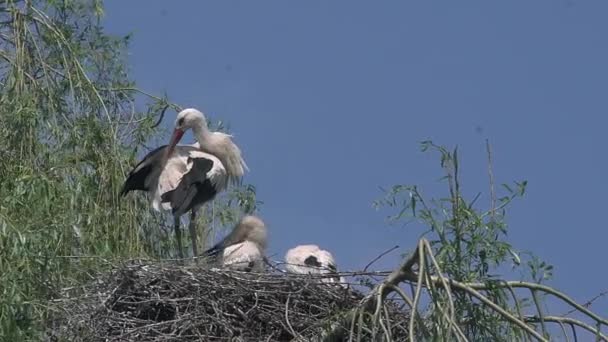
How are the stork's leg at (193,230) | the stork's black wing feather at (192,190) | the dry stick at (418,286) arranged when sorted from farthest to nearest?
the stork's black wing feather at (192,190)
the stork's leg at (193,230)
the dry stick at (418,286)

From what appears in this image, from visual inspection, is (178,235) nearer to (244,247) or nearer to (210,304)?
(244,247)

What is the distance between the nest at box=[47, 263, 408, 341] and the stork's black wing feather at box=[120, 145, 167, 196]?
0.87 m

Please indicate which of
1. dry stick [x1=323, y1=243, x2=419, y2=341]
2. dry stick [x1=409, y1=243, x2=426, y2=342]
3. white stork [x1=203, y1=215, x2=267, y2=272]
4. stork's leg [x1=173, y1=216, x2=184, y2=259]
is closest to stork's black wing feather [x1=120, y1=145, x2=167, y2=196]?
stork's leg [x1=173, y1=216, x2=184, y2=259]

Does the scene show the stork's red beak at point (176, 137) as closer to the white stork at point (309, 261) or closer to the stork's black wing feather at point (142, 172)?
the stork's black wing feather at point (142, 172)

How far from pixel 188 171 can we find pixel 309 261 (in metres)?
1.12

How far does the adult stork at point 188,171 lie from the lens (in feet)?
35.9

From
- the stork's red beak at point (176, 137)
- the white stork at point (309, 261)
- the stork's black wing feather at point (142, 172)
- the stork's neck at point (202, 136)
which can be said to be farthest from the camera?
the stork's neck at point (202, 136)

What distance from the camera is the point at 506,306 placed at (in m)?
8.23

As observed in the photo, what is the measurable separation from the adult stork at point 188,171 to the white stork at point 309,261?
53cm

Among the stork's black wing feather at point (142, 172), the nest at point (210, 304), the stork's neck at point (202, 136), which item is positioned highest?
the stork's neck at point (202, 136)

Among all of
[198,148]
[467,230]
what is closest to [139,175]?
[198,148]

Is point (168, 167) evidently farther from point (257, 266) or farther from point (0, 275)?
point (0, 275)

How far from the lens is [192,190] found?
1127cm

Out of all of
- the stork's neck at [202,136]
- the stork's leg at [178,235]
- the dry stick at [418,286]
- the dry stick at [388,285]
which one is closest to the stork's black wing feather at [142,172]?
the stork's leg at [178,235]
